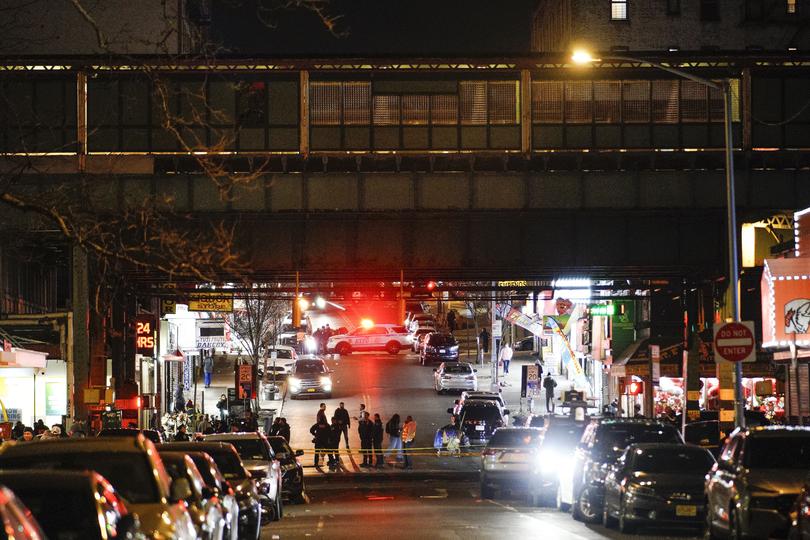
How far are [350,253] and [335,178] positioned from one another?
7.87ft

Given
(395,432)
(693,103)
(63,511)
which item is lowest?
(395,432)

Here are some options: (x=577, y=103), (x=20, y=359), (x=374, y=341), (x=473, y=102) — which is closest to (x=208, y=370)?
(x=374, y=341)

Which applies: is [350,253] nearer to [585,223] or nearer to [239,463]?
[585,223]

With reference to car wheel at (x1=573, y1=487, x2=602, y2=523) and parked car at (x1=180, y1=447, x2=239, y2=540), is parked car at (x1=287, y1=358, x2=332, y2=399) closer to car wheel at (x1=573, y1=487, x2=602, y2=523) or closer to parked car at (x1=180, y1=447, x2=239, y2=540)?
car wheel at (x1=573, y1=487, x2=602, y2=523)

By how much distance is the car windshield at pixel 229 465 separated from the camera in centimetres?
1977

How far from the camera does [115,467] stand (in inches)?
482

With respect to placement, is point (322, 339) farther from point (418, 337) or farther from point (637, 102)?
point (637, 102)

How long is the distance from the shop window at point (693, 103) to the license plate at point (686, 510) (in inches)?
1020

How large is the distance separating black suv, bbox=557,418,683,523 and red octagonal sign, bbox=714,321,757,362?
1.89 meters

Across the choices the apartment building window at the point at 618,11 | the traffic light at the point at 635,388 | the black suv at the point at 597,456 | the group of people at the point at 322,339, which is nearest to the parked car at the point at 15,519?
the black suv at the point at 597,456

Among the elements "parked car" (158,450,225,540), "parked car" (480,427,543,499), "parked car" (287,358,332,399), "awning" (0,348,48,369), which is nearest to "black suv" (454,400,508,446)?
"parked car" (480,427,543,499)

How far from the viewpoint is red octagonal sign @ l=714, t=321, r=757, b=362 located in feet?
80.7

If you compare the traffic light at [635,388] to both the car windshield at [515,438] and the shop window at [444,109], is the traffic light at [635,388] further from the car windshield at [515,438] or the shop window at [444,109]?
the car windshield at [515,438]

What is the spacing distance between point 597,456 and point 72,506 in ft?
50.9
